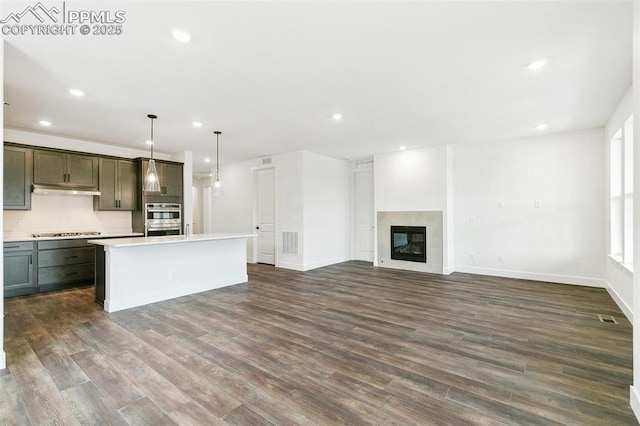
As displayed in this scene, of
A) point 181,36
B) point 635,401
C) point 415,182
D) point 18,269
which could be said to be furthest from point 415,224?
point 18,269

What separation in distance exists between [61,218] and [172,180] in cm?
209

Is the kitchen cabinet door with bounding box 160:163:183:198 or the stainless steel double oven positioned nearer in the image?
the stainless steel double oven

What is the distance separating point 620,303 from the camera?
4082mm

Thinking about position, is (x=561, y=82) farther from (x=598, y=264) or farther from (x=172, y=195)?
(x=172, y=195)

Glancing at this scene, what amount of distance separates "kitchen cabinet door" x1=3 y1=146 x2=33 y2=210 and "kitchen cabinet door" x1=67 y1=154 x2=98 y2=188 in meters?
0.53

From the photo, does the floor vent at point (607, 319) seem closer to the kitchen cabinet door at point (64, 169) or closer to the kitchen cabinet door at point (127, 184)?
the kitchen cabinet door at point (127, 184)

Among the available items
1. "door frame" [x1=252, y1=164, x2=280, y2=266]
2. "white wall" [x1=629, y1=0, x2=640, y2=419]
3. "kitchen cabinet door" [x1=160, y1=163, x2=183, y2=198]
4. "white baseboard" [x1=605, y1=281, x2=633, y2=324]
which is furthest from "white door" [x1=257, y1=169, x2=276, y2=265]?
"white wall" [x1=629, y1=0, x2=640, y2=419]

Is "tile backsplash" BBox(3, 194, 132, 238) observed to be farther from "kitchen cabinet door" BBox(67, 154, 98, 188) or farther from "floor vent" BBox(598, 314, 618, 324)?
"floor vent" BBox(598, 314, 618, 324)

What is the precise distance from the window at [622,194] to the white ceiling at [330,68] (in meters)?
0.48

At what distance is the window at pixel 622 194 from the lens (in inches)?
157

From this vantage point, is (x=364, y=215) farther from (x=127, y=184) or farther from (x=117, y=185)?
(x=117, y=185)

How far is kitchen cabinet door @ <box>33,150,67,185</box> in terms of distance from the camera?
5.25 metres

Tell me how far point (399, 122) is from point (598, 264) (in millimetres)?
4218

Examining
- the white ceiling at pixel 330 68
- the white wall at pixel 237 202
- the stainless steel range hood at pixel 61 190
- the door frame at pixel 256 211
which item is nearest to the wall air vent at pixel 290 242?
the door frame at pixel 256 211
